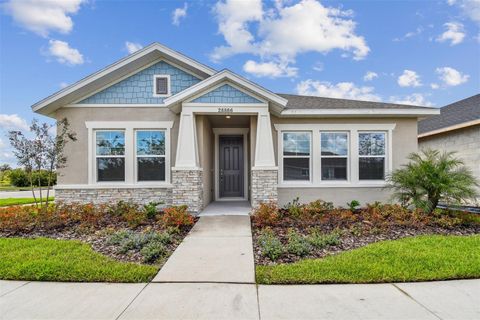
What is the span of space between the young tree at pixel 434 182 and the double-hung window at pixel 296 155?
110 inches

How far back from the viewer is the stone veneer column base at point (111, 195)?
30.8 ft

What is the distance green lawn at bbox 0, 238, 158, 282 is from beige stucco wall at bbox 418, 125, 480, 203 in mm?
11649

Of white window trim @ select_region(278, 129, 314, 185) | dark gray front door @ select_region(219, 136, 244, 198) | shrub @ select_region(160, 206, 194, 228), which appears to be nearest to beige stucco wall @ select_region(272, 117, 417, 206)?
white window trim @ select_region(278, 129, 314, 185)

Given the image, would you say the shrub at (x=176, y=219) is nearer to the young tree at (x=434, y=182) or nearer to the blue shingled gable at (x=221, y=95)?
the blue shingled gable at (x=221, y=95)

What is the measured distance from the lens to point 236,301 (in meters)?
3.44

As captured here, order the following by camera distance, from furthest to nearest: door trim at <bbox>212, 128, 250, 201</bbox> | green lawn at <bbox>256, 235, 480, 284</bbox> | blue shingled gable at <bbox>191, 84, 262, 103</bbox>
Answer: door trim at <bbox>212, 128, 250, 201</bbox> → blue shingled gable at <bbox>191, 84, 262, 103</bbox> → green lawn at <bbox>256, 235, 480, 284</bbox>

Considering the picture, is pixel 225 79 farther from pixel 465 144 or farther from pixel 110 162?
pixel 465 144

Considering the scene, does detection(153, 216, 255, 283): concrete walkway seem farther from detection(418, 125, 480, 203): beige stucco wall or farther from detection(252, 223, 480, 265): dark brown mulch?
detection(418, 125, 480, 203): beige stucco wall

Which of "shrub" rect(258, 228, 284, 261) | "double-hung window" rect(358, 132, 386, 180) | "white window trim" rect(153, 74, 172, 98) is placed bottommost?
"shrub" rect(258, 228, 284, 261)

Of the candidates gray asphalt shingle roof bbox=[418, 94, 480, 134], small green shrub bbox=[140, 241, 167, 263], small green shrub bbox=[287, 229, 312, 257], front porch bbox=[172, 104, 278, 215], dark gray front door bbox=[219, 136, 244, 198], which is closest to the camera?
small green shrub bbox=[140, 241, 167, 263]

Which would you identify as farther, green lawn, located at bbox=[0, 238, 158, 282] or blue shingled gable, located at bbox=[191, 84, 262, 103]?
blue shingled gable, located at bbox=[191, 84, 262, 103]

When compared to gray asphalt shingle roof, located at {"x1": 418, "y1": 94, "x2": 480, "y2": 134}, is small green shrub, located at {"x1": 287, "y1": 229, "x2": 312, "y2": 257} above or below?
below

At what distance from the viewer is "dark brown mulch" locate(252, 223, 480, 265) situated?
5.18 meters

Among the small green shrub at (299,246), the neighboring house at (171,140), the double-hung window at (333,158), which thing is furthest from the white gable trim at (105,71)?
the small green shrub at (299,246)
